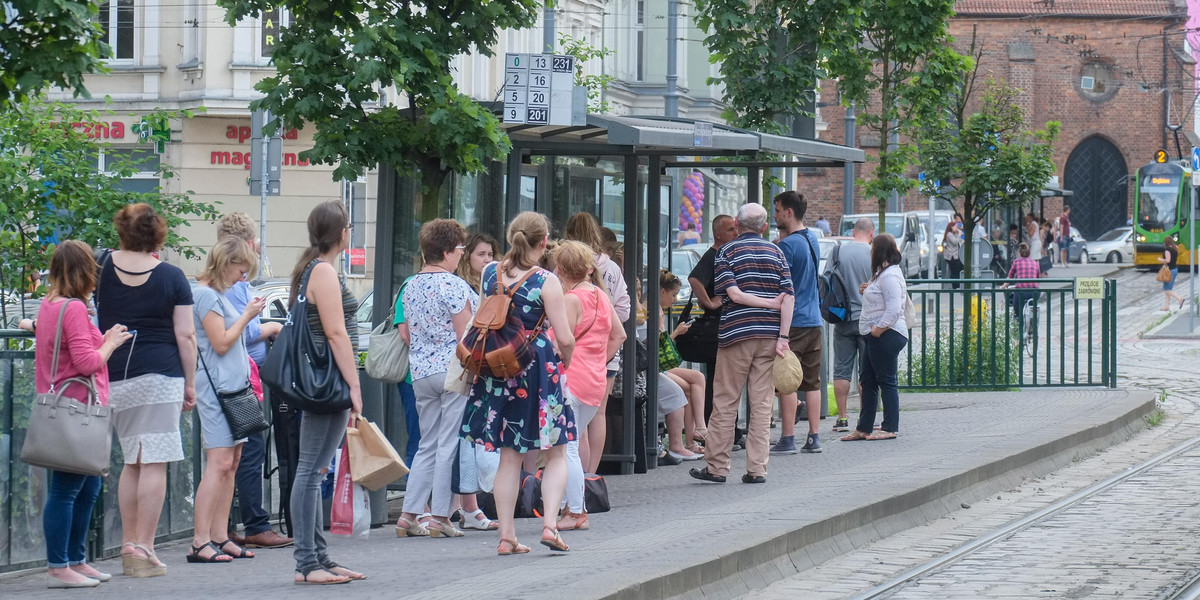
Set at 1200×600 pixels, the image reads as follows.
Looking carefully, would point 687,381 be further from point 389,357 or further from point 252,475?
point 252,475

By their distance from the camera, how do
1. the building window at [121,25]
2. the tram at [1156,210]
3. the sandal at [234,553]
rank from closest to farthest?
the sandal at [234,553]
the building window at [121,25]
the tram at [1156,210]

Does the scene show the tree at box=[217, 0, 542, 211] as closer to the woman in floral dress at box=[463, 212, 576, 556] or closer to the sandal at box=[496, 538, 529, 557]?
the woman in floral dress at box=[463, 212, 576, 556]

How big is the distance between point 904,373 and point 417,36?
32.9 feet

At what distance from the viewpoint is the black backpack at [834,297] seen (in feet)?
45.1

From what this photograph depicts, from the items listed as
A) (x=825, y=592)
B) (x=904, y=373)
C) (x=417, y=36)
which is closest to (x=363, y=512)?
(x=825, y=592)

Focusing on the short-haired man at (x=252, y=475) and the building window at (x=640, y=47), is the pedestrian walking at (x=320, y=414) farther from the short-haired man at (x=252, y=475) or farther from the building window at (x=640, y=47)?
the building window at (x=640, y=47)

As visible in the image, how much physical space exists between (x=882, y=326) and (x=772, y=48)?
388 centimetres

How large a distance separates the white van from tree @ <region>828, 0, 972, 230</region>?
77.6 feet

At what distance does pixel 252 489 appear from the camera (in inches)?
344

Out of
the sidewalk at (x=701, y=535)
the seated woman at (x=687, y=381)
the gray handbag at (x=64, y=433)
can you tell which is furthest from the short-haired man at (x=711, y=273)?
the gray handbag at (x=64, y=433)

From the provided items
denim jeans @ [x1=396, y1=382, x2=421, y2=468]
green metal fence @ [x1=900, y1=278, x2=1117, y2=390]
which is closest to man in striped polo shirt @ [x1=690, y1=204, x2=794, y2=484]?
denim jeans @ [x1=396, y1=382, x2=421, y2=468]

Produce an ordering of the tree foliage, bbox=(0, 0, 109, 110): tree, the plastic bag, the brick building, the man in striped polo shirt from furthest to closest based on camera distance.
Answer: the brick building → the tree foliage → the man in striped polo shirt → the plastic bag → bbox=(0, 0, 109, 110): tree

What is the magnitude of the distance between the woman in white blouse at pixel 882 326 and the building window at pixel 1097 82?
181 feet

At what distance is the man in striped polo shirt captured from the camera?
10742 mm
